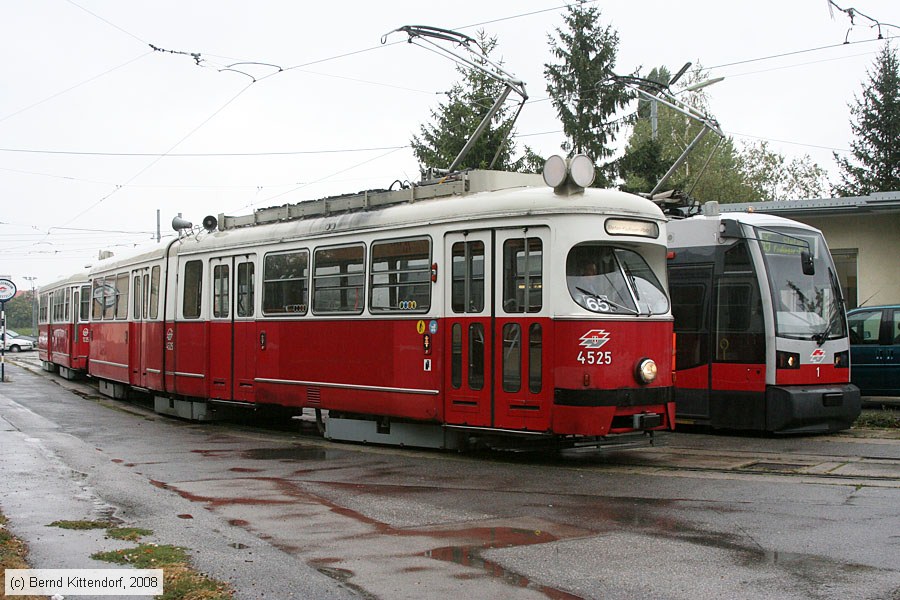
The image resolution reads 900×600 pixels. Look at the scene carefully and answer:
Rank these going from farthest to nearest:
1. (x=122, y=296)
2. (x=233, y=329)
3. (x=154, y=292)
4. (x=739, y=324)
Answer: (x=122, y=296)
(x=154, y=292)
(x=233, y=329)
(x=739, y=324)

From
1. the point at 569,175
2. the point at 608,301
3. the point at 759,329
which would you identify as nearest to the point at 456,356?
the point at 608,301

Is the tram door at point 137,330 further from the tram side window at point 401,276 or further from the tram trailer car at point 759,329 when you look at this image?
the tram trailer car at point 759,329

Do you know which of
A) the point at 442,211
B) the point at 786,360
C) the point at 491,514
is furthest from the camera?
the point at 786,360

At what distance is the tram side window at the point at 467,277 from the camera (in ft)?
37.5

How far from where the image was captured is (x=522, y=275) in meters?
11.1

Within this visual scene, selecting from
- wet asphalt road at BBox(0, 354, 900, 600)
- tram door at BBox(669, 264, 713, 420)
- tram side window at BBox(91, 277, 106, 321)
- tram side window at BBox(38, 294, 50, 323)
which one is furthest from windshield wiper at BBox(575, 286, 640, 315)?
tram side window at BBox(38, 294, 50, 323)

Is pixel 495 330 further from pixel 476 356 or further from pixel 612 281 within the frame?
pixel 612 281

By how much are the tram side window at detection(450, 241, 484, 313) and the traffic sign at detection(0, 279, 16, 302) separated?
21.6 m

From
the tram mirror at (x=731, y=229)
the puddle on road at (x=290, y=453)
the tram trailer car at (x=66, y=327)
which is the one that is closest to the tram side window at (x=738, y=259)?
the tram mirror at (x=731, y=229)

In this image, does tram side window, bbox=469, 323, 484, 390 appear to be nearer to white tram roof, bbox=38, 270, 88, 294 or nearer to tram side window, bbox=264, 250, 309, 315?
tram side window, bbox=264, 250, 309, 315

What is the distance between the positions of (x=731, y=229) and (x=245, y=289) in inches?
296

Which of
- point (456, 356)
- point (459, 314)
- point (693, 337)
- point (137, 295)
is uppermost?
point (137, 295)

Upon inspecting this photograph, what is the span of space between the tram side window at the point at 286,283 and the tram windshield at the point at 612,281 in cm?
476

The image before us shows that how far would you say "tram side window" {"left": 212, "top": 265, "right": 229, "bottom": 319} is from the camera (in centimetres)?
1625
